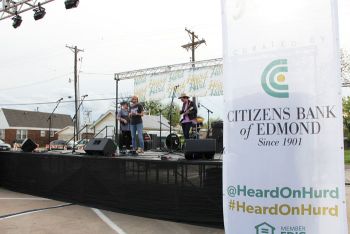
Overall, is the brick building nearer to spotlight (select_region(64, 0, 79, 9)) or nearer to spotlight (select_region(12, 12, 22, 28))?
spotlight (select_region(12, 12, 22, 28))

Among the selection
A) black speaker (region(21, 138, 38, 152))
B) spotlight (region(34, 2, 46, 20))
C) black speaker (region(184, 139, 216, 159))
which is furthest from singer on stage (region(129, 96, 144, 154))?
spotlight (region(34, 2, 46, 20))

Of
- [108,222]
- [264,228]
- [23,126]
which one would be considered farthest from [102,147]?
[23,126]

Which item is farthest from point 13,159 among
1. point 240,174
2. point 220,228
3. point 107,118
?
point 107,118

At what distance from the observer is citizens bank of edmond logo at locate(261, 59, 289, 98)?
6.95ft

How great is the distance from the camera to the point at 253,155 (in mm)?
2174

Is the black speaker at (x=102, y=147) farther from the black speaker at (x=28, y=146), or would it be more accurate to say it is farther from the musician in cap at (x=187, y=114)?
the black speaker at (x=28, y=146)

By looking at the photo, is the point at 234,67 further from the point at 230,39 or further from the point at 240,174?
the point at 240,174

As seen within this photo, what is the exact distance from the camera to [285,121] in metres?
2.12

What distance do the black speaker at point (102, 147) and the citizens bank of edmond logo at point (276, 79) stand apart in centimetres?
599

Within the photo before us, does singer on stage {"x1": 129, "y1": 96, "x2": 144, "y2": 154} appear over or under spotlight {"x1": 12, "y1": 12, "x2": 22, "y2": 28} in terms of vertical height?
under

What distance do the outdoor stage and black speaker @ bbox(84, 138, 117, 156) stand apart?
23cm

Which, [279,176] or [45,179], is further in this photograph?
[45,179]

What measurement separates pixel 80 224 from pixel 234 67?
4970mm

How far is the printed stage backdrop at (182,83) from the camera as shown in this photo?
15328 mm
